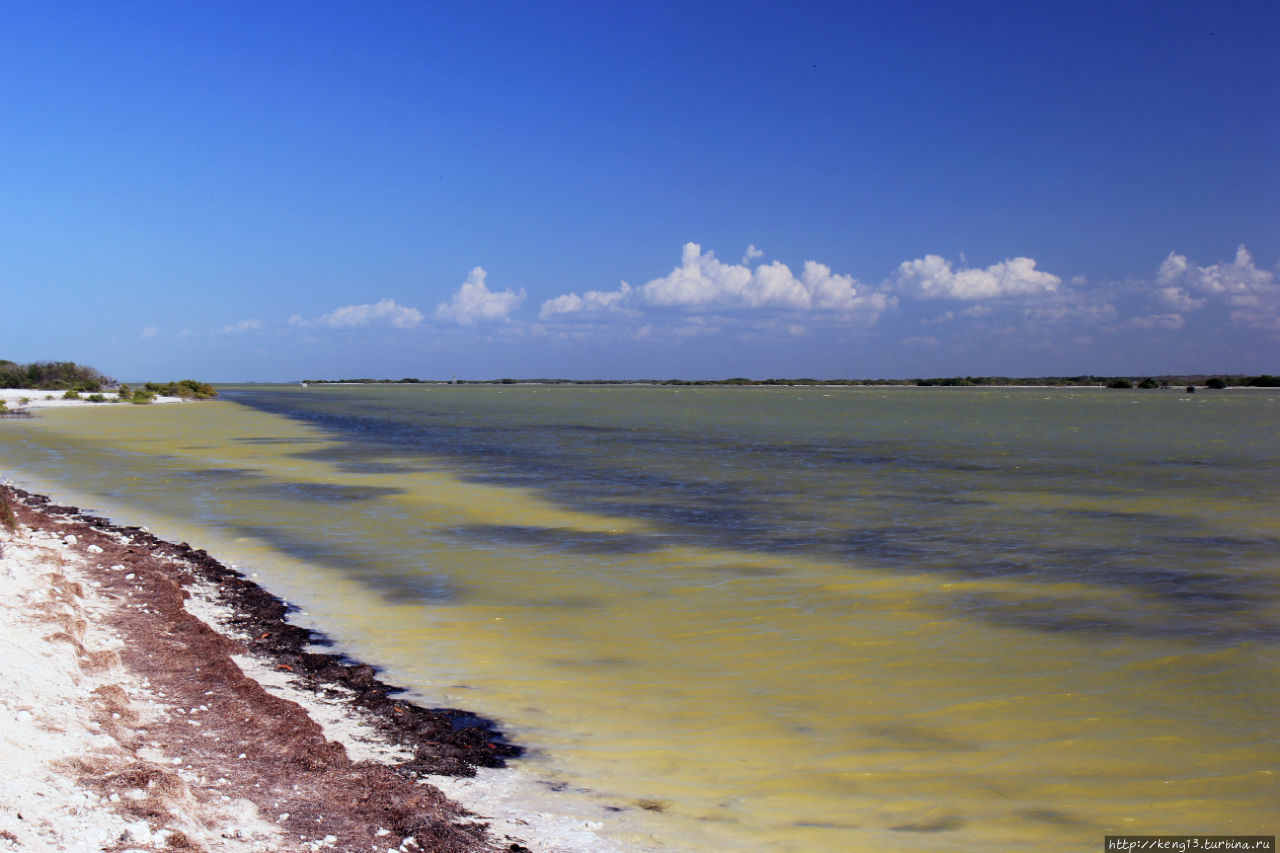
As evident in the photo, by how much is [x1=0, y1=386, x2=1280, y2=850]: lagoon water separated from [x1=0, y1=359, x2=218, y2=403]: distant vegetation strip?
67.2 meters

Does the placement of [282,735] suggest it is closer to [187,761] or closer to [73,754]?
[187,761]

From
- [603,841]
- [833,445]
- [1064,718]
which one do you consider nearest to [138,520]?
[603,841]

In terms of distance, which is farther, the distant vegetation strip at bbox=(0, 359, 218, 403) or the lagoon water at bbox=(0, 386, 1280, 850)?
the distant vegetation strip at bbox=(0, 359, 218, 403)

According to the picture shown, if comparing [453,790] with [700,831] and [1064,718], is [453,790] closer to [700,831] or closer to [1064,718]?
[700,831]

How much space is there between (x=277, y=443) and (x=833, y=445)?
72.2ft

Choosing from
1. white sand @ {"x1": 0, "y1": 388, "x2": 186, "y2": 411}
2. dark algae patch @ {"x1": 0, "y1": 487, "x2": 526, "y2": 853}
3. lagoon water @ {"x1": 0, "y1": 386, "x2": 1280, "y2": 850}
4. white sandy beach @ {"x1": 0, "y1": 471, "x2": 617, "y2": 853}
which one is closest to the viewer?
white sandy beach @ {"x1": 0, "y1": 471, "x2": 617, "y2": 853}

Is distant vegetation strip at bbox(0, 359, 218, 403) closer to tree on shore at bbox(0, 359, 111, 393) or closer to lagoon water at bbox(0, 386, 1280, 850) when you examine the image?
tree on shore at bbox(0, 359, 111, 393)

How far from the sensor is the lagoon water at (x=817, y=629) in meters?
5.38

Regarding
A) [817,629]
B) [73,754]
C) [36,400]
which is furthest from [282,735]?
[36,400]

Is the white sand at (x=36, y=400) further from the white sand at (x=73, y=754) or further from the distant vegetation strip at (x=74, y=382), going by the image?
the white sand at (x=73, y=754)

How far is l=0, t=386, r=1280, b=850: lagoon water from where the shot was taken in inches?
212

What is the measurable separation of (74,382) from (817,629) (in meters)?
94.3

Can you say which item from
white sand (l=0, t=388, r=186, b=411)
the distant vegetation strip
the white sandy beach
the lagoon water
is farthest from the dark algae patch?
the distant vegetation strip

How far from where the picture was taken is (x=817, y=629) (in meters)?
8.98
